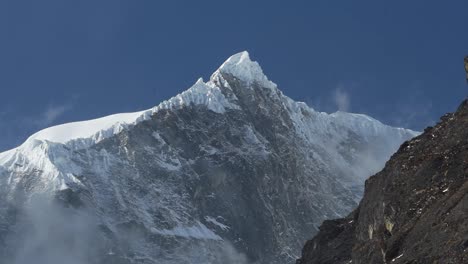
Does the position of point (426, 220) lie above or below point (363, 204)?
below

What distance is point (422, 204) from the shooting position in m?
65.9

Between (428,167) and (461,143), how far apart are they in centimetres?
234

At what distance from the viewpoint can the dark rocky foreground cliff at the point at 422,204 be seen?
2287 inches

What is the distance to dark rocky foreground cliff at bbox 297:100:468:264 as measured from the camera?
58094 millimetres

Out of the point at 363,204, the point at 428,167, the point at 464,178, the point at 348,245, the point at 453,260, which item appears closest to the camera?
the point at 453,260

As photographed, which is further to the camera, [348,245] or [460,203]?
[348,245]

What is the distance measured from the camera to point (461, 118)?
72.3m

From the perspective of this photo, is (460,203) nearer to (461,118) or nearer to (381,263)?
(381,263)

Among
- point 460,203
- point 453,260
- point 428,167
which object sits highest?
point 428,167

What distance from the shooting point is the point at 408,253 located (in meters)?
Answer: 60.8

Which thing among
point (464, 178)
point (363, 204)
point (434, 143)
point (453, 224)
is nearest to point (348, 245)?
point (363, 204)

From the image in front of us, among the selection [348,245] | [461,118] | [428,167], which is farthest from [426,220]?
[348,245]

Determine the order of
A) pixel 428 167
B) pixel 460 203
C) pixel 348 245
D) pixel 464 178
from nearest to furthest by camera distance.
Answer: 1. pixel 460 203
2. pixel 464 178
3. pixel 428 167
4. pixel 348 245

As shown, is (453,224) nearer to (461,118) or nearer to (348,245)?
(461,118)
